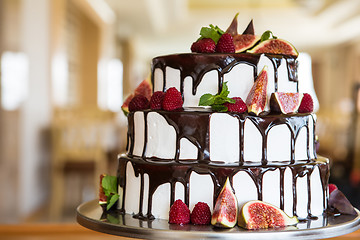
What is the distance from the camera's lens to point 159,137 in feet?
5.55

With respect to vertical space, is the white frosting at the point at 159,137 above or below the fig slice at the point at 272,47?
below

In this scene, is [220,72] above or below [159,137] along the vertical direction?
above

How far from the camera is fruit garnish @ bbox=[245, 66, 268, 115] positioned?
1.62 metres

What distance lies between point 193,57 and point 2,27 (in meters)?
4.00

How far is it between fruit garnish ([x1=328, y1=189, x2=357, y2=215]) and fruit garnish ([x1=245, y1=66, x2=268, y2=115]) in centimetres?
44

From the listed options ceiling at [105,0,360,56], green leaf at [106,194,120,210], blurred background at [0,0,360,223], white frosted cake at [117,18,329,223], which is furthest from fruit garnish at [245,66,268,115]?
ceiling at [105,0,360,56]

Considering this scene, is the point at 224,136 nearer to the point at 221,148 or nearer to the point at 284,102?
the point at 221,148

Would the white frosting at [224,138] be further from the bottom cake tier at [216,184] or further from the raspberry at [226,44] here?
the raspberry at [226,44]

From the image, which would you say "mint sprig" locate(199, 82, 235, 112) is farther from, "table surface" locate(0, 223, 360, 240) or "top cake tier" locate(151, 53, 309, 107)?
"table surface" locate(0, 223, 360, 240)

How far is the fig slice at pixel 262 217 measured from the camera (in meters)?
1.47

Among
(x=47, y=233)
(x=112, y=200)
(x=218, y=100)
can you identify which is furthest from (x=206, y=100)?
(x=47, y=233)

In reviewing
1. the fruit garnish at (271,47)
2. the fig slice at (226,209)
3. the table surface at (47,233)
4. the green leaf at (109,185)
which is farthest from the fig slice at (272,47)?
the table surface at (47,233)

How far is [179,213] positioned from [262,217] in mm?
243

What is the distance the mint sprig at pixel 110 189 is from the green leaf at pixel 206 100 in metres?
0.45
